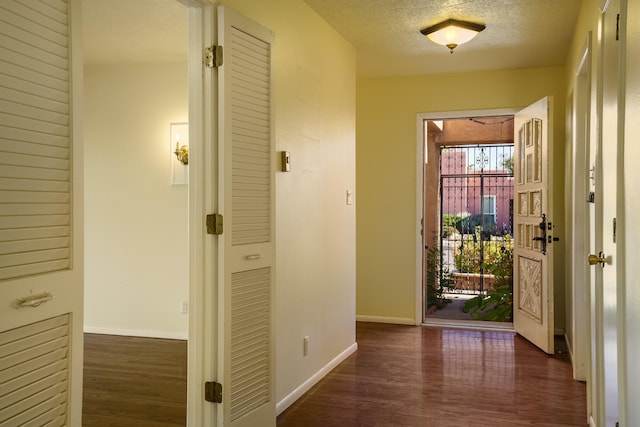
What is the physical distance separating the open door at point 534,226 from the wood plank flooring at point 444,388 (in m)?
0.24

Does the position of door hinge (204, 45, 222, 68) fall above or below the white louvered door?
above

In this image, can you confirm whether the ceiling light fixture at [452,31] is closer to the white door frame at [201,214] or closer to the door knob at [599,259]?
the white door frame at [201,214]

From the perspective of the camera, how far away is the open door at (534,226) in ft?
15.1

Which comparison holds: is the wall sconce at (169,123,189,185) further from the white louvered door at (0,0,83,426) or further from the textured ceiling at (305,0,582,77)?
the white louvered door at (0,0,83,426)

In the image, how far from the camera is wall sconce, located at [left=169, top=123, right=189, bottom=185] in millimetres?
5121

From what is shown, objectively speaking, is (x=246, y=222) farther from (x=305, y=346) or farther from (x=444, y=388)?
(x=444, y=388)

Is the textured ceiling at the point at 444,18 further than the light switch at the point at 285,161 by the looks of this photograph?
Yes

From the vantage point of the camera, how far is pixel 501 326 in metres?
5.68

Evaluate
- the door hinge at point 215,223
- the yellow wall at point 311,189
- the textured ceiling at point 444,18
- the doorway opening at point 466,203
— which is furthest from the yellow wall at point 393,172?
the door hinge at point 215,223

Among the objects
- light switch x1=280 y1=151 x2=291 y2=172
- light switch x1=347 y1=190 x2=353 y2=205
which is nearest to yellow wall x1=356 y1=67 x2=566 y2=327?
light switch x1=347 y1=190 x2=353 y2=205

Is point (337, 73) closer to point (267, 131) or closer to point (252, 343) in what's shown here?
point (267, 131)

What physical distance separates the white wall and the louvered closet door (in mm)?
2437

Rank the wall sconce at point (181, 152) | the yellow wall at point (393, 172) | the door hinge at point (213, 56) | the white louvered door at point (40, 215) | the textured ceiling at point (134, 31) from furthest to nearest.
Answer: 1. the yellow wall at point (393, 172)
2. the wall sconce at point (181, 152)
3. the textured ceiling at point (134, 31)
4. the door hinge at point (213, 56)
5. the white louvered door at point (40, 215)

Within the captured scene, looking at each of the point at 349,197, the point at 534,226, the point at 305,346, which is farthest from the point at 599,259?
the point at 534,226
